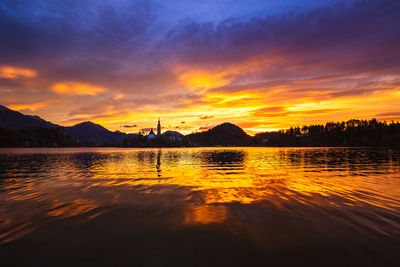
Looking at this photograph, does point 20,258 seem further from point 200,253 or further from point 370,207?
point 370,207

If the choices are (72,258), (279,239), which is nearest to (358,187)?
(279,239)

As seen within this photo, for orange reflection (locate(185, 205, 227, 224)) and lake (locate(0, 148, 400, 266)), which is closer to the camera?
lake (locate(0, 148, 400, 266))

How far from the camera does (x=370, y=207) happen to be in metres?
11.8

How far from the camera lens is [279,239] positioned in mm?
7961

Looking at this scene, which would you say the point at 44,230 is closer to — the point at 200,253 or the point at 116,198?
the point at 116,198

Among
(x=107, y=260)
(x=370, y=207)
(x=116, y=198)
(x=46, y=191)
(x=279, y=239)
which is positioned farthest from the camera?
(x=46, y=191)

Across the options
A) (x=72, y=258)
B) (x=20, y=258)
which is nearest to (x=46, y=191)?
(x=20, y=258)

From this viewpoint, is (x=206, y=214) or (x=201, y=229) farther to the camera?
(x=206, y=214)

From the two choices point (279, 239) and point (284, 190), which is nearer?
point (279, 239)

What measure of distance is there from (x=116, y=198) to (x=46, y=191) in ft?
24.6

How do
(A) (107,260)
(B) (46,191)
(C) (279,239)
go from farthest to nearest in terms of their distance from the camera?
1. (B) (46,191)
2. (C) (279,239)
3. (A) (107,260)

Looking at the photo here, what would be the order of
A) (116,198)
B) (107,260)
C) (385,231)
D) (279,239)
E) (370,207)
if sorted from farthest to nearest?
1. (116,198)
2. (370,207)
3. (385,231)
4. (279,239)
5. (107,260)

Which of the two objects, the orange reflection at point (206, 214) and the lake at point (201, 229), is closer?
the lake at point (201, 229)

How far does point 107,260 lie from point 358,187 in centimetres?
2124
